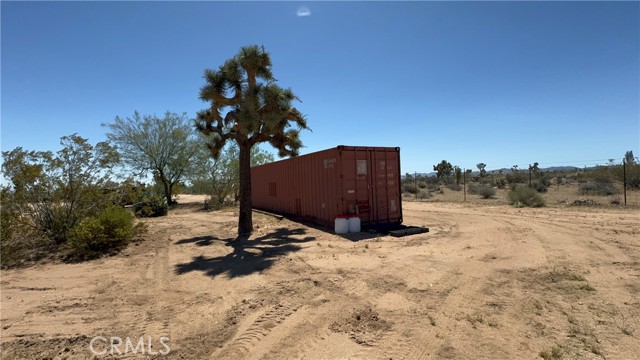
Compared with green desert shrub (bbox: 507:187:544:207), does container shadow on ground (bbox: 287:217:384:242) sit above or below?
below

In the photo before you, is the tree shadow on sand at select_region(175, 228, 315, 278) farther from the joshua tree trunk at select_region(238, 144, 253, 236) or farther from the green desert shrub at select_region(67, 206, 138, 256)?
the green desert shrub at select_region(67, 206, 138, 256)

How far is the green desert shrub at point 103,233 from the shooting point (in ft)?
30.0

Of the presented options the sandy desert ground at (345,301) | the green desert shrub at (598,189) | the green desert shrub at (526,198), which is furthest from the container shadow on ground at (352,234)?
the green desert shrub at (598,189)

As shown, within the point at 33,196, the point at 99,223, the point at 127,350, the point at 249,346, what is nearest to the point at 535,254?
the point at 249,346

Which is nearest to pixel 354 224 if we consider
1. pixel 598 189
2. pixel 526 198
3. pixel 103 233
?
pixel 103 233

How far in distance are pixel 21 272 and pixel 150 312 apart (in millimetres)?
5083

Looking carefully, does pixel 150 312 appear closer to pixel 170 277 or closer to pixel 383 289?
pixel 170 277

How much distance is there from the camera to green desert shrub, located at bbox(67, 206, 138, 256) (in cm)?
914

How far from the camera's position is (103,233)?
9492mm

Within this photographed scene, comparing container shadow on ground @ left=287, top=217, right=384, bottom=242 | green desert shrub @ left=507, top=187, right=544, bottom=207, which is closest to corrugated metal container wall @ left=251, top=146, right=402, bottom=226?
container shadow on ground @ left=287, top=217, right=384, bottom=242

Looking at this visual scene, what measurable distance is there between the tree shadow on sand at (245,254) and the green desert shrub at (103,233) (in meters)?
1.60

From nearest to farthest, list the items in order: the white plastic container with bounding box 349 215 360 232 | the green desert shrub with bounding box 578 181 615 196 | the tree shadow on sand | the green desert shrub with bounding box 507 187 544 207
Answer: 1. the tree shadow on sand
2. the white plastic container with bounding box 349 215 360 232
3. the green desert shrub with bounding box 507 187 544 207
4. the green desert shrub with bounding box 578 181 615 196

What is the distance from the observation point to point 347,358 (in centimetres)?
368

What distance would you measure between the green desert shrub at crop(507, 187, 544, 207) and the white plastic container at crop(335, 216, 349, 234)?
41.2 ft
